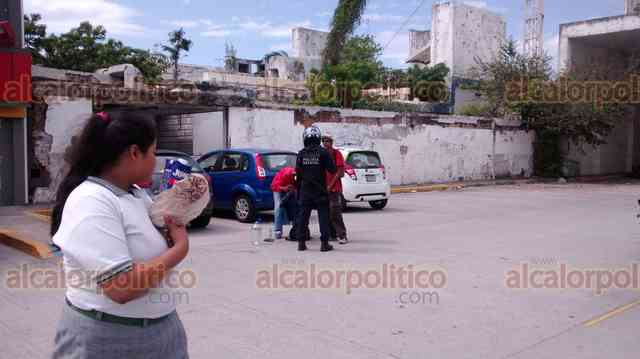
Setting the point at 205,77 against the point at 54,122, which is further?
the point at 205,77

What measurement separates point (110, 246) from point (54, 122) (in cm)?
1366

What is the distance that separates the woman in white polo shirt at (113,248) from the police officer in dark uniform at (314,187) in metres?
6.39

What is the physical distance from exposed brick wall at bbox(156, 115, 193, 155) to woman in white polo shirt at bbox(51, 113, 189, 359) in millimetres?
16718

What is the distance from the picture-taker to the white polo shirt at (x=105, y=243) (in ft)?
6.70

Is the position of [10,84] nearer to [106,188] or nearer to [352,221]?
[352,221]

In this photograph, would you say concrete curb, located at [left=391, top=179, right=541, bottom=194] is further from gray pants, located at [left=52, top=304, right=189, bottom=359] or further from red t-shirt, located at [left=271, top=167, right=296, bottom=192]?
gray pants, located at [left=52, top=304, right=189, bottom=359]

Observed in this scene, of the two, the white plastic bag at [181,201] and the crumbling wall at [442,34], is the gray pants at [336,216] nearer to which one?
the white plastic bag at [181,201]

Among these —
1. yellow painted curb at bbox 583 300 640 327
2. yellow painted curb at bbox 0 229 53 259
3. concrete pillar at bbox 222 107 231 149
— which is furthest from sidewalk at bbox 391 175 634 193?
yellow painted curb at bbox 583 300 640 327

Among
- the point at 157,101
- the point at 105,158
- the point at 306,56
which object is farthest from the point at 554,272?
the point at 306,56

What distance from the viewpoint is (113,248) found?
2.05 meters

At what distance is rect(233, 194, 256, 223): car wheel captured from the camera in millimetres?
12094

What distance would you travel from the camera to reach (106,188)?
215 cm

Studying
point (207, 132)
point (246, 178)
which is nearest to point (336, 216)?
point (246, 178)

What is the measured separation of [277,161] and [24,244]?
16.9 feet
